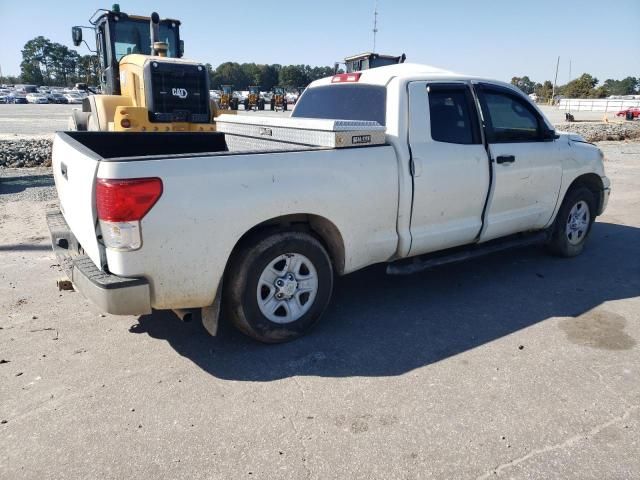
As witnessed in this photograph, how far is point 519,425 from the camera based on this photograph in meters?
2.92

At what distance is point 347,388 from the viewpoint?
10.8ft

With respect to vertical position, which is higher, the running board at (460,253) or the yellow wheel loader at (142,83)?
the yellow wheel loader at (142,83)

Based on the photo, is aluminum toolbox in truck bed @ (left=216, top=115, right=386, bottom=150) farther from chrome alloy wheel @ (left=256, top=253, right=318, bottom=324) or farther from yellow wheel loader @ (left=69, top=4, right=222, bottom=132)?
yellow wheel loader @ (left=69, top=4, right=222, bottom=132)

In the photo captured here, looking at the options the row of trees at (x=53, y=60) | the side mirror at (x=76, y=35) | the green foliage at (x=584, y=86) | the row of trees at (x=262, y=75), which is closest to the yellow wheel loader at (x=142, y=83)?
the side mirror at (x=76, y=35)

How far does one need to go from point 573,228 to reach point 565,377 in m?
3.04

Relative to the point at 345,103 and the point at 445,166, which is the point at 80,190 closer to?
the point at 345,103

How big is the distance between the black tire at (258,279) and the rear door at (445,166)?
0.96 meters

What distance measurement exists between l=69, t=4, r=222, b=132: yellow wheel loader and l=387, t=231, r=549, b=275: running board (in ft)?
19.3

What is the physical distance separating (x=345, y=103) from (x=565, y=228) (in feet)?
9.91

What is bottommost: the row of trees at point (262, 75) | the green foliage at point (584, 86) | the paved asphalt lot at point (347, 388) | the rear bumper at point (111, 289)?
the paved asphalt lot at point (347, 388)

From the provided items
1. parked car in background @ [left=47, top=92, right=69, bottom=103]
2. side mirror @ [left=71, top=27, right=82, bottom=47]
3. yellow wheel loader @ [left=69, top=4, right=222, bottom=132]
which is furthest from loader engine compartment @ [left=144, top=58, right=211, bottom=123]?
parked car in background @ [left=47, top=92, right=69, bottom=103]

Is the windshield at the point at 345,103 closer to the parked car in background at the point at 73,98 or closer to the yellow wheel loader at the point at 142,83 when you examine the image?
the yellow wheel loader at the point at 142,83

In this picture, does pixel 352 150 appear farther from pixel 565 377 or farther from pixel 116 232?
pixel 565 377

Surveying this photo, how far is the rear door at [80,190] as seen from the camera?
122 inches
